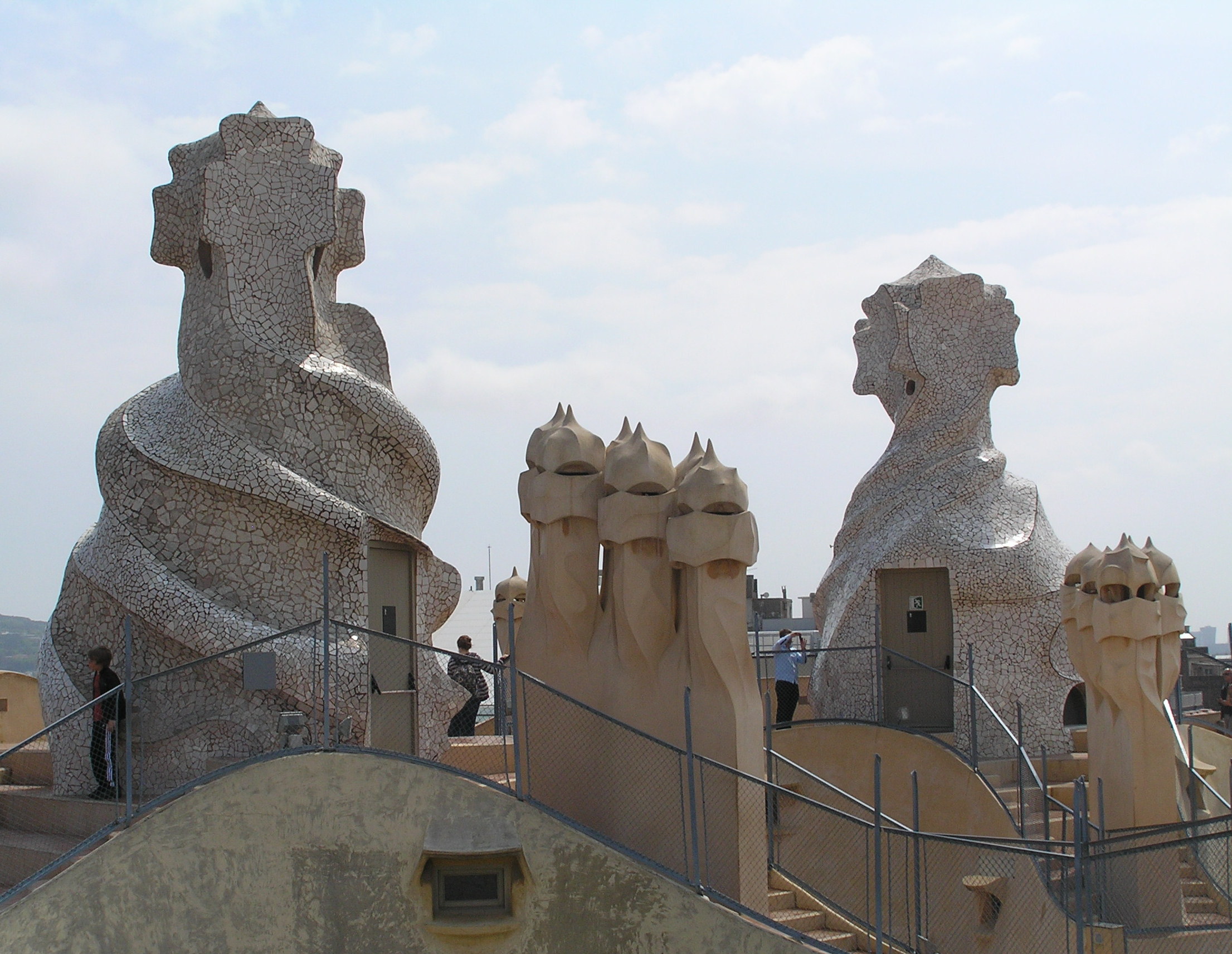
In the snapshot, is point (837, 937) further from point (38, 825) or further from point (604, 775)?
point (38, 825)

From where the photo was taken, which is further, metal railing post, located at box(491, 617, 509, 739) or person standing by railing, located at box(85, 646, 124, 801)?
person standing by railing, located at box(85, 646, 124, 801)

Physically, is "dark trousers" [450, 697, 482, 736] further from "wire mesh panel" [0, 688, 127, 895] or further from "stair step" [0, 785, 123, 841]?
"stair step" [0, 785, 123, 841]

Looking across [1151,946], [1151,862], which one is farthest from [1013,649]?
[1151,946]

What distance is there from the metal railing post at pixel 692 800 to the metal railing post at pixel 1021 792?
4.58 metres

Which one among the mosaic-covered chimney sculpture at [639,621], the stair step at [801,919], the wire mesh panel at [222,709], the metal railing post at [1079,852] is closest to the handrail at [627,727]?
the mosaic-covered chimney sculpture at [639,621]

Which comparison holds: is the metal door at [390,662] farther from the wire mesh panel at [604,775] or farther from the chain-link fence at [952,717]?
the chain-link fence at [952,717]

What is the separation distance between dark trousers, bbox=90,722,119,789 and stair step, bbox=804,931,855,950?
5.24m

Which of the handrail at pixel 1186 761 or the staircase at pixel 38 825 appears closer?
the staircase at pixel 38 825

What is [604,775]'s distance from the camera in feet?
31.1

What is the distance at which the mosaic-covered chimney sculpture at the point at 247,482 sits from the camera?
418 inches

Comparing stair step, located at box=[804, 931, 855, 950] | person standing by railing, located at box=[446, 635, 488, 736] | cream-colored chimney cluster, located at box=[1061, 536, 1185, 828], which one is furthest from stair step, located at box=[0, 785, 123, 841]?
cream-colored chimney cluster, located at box=[1061, 536, 1185, 828]

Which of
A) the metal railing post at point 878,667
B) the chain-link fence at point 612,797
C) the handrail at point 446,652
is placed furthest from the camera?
the metal railing post at point 878,667

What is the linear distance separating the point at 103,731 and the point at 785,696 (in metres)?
7.58

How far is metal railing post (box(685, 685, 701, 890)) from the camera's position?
838 cm
